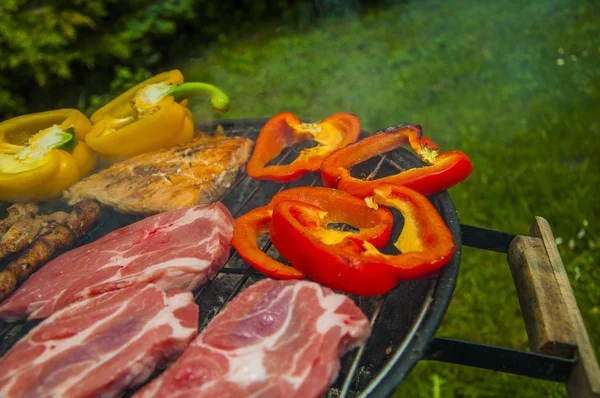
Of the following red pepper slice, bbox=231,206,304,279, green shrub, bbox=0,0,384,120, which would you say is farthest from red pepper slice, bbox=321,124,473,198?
green shrub, bbox=0,0,384,120

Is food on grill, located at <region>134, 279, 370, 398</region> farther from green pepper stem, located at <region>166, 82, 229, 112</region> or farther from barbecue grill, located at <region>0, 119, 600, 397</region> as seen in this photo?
green pepper stem, located at <region>166, 82, 229, 112</region>

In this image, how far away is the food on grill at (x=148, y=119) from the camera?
3.27m

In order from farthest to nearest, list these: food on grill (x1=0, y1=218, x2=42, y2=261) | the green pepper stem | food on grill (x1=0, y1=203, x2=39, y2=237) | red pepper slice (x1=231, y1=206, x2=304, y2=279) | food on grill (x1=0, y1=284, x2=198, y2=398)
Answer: the green pepper stem < food on grill (x1=0, y1=203, x2=39, y2=237) < food on grill (x1=0, y1=218, x2=42, y2=261) < red pepper slice (x1=231, y1=206, x2=304, y2=279) < food on grill (x1=0, y1=284, x2=198, y2=398)

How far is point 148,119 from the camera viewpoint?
326cm

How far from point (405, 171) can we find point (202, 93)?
64.9 inches

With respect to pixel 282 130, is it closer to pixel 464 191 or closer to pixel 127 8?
pixel 464 191

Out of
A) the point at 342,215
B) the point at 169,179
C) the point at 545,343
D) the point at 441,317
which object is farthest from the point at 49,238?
the point at 545,343

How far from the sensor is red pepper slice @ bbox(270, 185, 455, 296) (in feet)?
6.84

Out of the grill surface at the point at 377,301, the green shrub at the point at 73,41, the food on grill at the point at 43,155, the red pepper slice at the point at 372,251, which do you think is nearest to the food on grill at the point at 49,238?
the grill surface at the point at 377,301

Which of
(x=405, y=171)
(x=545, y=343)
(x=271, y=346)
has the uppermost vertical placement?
(x=405, y=171)

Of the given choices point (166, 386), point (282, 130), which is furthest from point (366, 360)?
point (282, 130)

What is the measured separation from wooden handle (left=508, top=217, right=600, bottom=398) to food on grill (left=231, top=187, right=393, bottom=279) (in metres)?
0.71

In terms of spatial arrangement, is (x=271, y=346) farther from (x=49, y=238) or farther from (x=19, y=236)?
(x=19, y=236)

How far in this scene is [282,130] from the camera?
3410 millimetres
